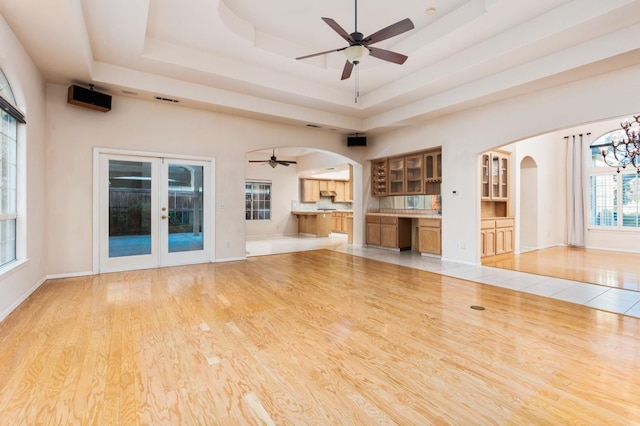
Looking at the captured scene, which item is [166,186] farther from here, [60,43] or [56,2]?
[56,2]

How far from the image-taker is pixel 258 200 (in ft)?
39.0

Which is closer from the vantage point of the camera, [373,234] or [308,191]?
[373,234]

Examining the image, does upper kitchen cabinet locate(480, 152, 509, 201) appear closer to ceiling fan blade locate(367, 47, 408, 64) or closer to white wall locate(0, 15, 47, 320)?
ceiling fan blade locate(367, 47, 408, 64)

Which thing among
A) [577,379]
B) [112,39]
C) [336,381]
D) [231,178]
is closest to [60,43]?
[112,39]

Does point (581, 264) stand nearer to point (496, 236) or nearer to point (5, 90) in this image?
point (496, 236)

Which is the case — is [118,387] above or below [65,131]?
below

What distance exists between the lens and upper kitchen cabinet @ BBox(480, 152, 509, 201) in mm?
6796

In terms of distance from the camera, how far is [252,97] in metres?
6.06

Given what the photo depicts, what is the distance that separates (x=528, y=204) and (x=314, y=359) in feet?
27.3

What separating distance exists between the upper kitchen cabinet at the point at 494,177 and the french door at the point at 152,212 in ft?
18.9

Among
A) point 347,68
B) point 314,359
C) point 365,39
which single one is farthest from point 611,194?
point 314,359

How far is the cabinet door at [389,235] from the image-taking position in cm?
788

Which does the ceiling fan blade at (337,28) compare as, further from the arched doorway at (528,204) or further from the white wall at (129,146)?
the arched doorway at (528,204)

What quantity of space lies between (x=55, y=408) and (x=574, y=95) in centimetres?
654
